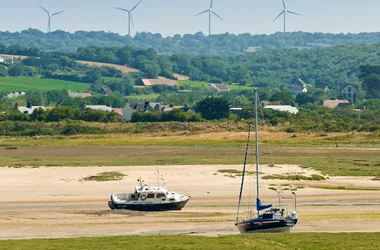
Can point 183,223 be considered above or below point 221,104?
below

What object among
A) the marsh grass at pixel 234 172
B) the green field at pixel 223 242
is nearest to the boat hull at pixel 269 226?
the green field at pixel 223 242

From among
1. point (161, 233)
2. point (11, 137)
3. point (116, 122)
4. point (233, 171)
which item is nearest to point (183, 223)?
point (161, 233)

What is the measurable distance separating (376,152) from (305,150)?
306 inches

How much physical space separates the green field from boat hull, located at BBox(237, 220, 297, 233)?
119 centimetres

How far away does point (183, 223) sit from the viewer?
62.2 meters

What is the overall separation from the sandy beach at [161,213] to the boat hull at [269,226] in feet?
6.70

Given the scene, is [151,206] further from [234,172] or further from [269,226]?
[234,172]

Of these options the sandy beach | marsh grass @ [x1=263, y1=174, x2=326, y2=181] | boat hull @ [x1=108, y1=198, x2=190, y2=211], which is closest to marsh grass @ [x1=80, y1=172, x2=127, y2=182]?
the sandy beach

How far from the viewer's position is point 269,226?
5656 cm

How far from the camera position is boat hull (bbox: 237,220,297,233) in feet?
185

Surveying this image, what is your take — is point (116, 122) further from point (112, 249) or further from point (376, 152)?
point (112, 249)

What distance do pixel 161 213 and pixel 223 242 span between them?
15.8 m

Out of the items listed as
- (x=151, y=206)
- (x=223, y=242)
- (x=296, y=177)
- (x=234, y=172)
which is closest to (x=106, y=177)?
(x=234, y=172)

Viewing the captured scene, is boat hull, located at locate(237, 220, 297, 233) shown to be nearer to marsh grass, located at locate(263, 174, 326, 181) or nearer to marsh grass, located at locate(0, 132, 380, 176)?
marsh grass, located at locate(263, 174, 326, 181)
